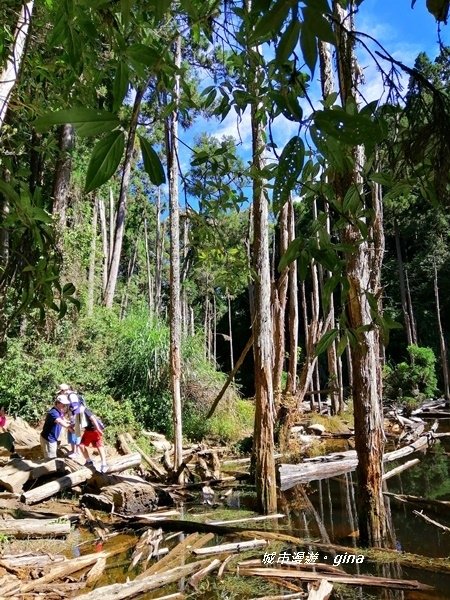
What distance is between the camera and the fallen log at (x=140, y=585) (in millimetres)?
4012

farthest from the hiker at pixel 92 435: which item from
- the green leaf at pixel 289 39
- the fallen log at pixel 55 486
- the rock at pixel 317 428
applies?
the rock at pixel 317 428

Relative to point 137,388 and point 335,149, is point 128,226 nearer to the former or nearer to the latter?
point 137,388

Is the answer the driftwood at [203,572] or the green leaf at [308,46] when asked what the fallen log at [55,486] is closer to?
the driftwood at [203,572]

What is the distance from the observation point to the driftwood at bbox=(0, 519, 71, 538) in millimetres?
5832

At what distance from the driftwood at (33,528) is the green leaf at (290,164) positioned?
6.09 meters

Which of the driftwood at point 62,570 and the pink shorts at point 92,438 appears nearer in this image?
the driftwood at point 62,570

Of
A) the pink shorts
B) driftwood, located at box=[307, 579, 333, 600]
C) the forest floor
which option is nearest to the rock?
the forest floor

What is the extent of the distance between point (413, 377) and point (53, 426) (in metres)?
19.4

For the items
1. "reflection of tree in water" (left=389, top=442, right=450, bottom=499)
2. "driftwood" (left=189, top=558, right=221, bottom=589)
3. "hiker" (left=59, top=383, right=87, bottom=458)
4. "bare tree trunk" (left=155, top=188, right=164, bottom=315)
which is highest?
"bare tree trunk" (left=155, top=188, right=164, bottom=315)

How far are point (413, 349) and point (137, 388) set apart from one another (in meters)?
16.1

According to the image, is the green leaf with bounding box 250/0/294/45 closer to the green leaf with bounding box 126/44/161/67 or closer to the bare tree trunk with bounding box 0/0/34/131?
the green leaf with bounding box 126/44/161/67

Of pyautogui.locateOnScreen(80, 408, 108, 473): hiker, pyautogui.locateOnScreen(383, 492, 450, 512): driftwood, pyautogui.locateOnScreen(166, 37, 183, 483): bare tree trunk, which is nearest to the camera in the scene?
pyautogui.locateOnScreen(383, 492, 450, 512): driftwood

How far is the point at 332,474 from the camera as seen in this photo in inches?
405

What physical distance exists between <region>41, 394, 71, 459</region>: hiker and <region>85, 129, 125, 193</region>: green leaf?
8.15m
